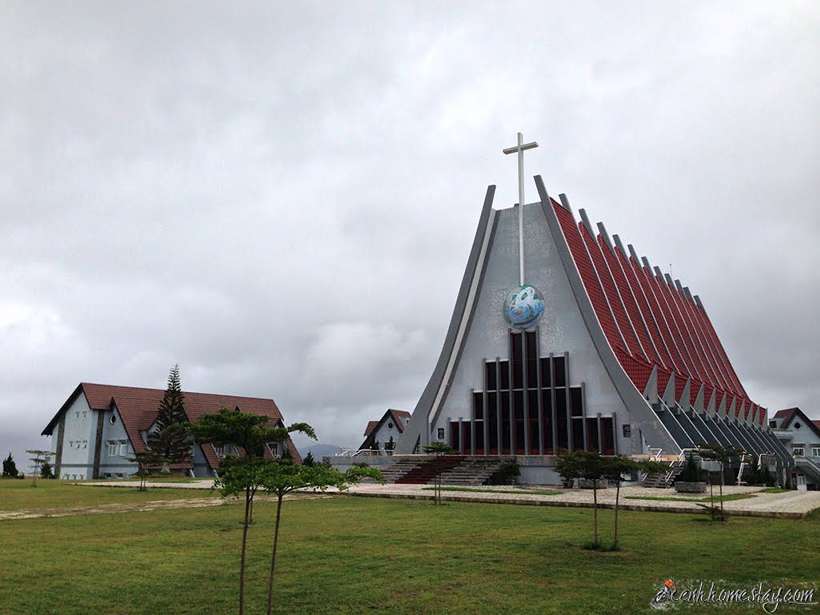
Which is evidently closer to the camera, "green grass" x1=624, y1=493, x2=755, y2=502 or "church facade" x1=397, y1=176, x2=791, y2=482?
"green grass" x1=624, y1=493, x2=755, y2=502

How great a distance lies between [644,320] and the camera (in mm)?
53250

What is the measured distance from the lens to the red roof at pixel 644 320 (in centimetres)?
4488

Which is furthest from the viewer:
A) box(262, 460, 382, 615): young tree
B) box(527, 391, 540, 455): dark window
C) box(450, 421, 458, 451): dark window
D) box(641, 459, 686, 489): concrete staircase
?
box(450, 421, 458, 451): dark window

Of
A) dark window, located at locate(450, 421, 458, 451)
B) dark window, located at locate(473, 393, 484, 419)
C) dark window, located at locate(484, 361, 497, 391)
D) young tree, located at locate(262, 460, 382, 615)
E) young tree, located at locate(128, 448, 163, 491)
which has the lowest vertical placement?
young tree, located at locate(128, 448, 163, 491)

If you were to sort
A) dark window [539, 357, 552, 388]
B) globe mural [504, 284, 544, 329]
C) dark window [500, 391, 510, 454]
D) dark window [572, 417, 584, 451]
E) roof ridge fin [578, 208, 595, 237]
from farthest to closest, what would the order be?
roof ridge fin [578, 208, 595, 237], globe mural [504, 284, 544, 329], dark window [500, 391, 510, 454], dark window [539, 357, 552, 388], dark window [572, 417, 584, 451]

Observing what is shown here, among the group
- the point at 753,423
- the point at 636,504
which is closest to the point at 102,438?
the point at 636,504

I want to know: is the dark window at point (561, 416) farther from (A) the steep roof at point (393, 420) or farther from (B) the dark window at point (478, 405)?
(A) the steep roof at point (393, 420)

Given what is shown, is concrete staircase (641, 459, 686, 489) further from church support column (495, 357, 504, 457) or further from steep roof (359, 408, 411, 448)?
steep roof (359, 408, 411, 448)

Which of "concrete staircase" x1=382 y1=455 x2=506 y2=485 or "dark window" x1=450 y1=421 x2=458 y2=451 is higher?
"dark window" x1=450 y1=421 x2=458 y2=451

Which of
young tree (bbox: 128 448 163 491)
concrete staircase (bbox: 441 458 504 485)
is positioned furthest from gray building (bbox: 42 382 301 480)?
concrete staircase (bbox: 441 458 504 485)

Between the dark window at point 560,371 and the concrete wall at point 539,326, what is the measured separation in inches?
17.9

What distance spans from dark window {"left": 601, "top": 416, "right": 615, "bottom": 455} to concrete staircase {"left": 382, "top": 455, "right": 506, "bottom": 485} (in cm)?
795

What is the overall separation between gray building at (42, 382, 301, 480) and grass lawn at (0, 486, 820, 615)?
122 feet

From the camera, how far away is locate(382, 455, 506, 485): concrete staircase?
36281mm
